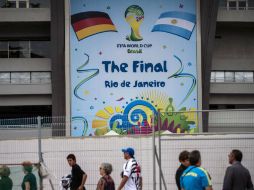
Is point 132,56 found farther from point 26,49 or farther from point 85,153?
point 85,153

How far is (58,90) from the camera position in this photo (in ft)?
118

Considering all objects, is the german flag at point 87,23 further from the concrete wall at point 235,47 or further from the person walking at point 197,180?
the person walking at point 197,180

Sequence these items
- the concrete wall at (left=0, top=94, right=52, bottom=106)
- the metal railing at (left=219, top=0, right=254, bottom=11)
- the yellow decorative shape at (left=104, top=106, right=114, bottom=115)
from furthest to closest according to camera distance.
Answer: the metal railing at (left=219, top=0, right=254, bottom=11), the concrete wall at (left=0, top=94, right=52, bottom=106), the yellow decorative shape at (left=104, top=106, right=114, bottom=115)

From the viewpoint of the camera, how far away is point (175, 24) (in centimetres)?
3494

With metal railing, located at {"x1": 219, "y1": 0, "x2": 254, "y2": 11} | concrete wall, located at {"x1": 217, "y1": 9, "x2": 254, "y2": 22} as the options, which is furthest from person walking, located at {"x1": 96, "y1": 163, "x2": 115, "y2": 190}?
metal railing, located at {"x1": 219, "y1": 0, "x2": 254, "y2": 11}

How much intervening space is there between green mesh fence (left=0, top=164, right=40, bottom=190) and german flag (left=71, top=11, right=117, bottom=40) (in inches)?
712

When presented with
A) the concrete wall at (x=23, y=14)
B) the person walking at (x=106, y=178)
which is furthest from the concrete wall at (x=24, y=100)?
the person walking at (x=106, y=178)

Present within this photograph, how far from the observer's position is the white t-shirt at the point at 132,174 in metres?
13.2

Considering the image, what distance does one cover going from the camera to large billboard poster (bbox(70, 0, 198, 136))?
34.4m

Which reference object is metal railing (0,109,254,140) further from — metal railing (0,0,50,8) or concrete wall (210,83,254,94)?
concrete wall (210,83,254,94)

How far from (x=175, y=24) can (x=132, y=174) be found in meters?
22.5

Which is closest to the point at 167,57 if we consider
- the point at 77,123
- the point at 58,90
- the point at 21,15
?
the point at 58,90

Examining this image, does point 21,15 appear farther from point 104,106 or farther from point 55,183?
point 55,183

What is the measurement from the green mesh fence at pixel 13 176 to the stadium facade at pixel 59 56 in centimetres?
1753
